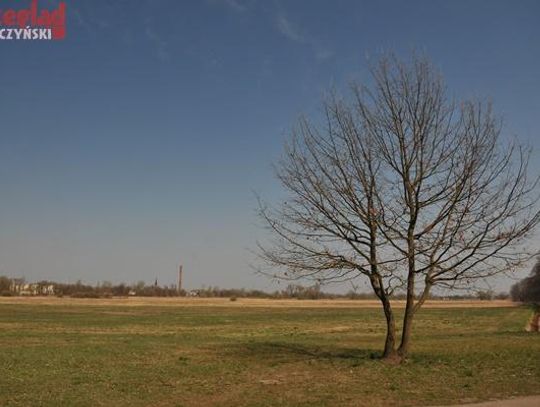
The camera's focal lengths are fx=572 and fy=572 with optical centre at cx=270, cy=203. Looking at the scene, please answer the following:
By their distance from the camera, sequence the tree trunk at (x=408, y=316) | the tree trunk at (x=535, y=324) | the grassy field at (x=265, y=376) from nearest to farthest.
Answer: the grassy field at (x=265, y=376) → the tree trunk at (x=408, y=316) → the tree trunk at (x=535, y=324)

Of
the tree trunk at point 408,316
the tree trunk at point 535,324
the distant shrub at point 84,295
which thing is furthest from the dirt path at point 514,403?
the distant shrub at point 84,295

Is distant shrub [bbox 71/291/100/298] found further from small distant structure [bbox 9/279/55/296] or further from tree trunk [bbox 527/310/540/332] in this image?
tree trunk [bbox 527/310/540/332]

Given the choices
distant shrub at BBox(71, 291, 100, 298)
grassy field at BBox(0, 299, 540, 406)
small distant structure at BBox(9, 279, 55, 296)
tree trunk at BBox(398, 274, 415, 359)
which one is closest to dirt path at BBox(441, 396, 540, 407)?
grassy field at BBox(0, 299, 540, 406)

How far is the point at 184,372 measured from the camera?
15945 mm

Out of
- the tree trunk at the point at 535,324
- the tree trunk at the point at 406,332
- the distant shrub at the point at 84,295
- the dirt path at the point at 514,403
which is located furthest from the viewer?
the distant shrub at the point at 84,295

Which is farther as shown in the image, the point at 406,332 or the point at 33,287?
the point at 33,287

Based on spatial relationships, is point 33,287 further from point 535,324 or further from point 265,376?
point 265,376

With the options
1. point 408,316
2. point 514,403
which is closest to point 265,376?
point 408,316

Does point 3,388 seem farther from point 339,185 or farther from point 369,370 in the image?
point 339,185

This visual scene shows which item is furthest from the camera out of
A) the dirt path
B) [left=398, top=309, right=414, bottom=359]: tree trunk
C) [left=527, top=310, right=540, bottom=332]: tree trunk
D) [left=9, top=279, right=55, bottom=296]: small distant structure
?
[left=9, top=279, right=55, bottom=296]: small distant structure

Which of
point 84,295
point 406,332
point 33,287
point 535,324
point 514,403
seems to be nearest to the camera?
point 514,403

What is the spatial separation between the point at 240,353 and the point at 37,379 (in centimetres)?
756

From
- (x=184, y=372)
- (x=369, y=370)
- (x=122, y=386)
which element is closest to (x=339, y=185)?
(x=369, y=370)

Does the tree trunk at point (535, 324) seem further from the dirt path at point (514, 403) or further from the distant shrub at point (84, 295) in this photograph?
the distant shrub at point (84, 295)
